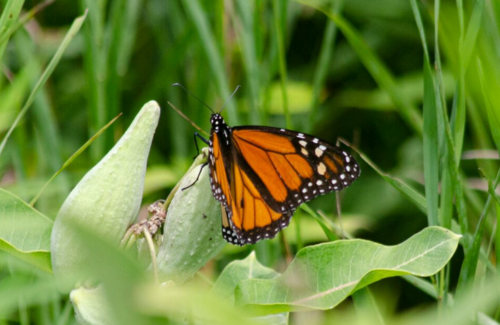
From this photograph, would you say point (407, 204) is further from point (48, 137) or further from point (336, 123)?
point (48, 137)

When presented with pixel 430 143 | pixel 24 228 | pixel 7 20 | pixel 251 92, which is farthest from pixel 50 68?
pixel 430 143

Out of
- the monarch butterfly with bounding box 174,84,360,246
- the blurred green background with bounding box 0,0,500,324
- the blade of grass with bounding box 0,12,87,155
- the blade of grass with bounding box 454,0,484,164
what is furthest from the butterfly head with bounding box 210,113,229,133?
the blade of grass with bounding box 454,0,484,164

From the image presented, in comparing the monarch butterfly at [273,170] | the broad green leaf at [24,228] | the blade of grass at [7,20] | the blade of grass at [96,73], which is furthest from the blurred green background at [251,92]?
the broad green leaf at [24,228]

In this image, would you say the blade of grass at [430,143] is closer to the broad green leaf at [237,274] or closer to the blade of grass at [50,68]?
the broad green leaf at [237,274]

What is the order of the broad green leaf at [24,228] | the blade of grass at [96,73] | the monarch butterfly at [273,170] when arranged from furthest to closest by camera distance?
1. the blade of grass at [96,73]
2. the monarch butterfly at [273,170]
3. the broad green leaf at [24,228]

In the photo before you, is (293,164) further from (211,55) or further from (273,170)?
(211,55)

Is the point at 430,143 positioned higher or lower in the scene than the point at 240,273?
higher
